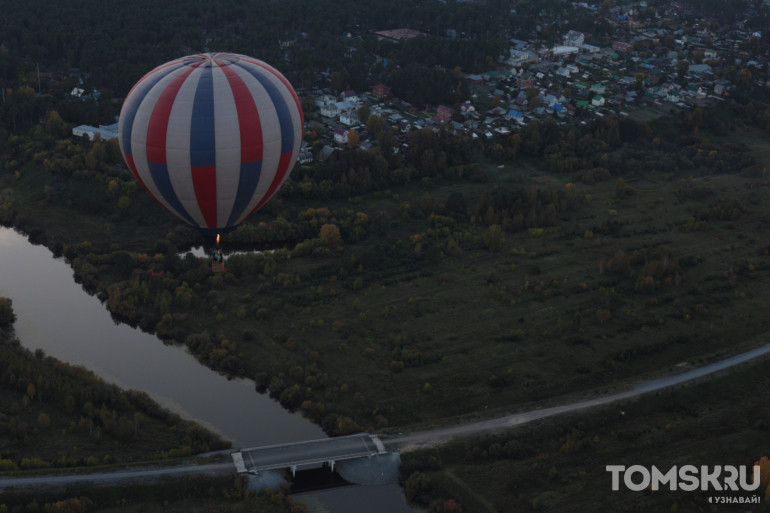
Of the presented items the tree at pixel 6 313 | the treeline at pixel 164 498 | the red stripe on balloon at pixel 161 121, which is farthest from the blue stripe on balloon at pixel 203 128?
the tree at pixel 6 313

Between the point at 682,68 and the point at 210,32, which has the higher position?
the point at 210,32

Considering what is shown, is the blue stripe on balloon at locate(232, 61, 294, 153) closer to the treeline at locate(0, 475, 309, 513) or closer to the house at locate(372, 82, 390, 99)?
the treeline at locate(0, 475, 309, 513)

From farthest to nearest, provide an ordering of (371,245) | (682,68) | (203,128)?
(682,68) → (371,245) → (203,128)

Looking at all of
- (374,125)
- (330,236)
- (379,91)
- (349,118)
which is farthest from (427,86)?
(330,236)

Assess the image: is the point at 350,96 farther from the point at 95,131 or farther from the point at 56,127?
the point at 56,127

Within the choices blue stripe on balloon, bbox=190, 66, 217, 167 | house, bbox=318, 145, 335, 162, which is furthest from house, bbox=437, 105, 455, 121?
blue stripe on balloon, bbox=190, 66, 217, 167

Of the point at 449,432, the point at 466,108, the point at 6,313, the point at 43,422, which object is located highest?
the point at 466,108

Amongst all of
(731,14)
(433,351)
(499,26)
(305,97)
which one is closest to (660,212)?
(433,351)

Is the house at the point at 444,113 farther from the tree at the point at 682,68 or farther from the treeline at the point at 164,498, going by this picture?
the treeline at the point at 164,498
